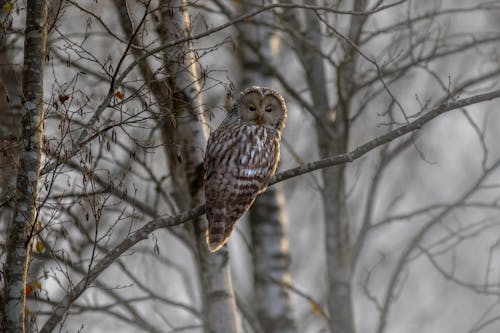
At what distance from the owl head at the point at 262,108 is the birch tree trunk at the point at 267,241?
2.47 metres

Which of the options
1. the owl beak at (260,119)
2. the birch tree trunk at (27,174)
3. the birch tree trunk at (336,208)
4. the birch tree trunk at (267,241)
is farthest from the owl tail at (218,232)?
the birch tree trunk at (267,241)

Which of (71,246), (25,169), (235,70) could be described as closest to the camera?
(25,169)

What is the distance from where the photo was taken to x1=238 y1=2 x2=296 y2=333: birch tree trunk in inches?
450

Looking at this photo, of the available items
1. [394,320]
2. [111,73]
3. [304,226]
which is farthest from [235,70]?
[394,320]

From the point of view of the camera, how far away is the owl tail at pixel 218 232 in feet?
24.8

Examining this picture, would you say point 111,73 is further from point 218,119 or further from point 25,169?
point 218,119

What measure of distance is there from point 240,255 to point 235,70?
33.0 feet

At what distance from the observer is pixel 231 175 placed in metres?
7.72

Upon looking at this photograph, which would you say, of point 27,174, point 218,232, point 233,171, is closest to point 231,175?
point 233,171

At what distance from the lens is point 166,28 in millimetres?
8352

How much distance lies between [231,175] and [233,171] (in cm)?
5

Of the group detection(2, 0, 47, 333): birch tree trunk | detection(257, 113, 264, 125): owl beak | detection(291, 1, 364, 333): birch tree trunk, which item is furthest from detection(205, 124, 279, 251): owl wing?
detection(291, 1, 364, 333): birch tree trunk

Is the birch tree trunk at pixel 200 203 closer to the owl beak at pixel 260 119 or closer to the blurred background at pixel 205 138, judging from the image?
the blurred background at pixel 205 138

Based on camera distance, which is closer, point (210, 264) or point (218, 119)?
point (210, 264)
